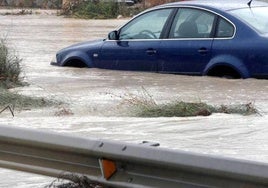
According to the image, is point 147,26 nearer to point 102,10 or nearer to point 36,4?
point 102,10

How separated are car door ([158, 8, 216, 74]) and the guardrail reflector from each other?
705 cm

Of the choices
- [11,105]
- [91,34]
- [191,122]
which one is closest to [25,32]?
[91,34]

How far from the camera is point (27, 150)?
560cm

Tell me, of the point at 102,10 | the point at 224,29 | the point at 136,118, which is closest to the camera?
the point at 136,118

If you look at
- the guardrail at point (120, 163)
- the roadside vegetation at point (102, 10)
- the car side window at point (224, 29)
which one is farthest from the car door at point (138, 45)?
the roadside vegetation at point (102, 10)

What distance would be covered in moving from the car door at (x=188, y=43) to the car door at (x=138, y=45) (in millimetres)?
184

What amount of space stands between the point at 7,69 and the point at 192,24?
2.91m

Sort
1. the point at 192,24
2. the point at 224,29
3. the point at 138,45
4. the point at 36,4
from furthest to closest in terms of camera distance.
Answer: the point at 36,4 < the point at 138,45 < the point at 192,24 < the point at 224,29

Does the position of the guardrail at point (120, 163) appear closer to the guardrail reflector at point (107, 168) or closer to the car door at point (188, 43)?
the guardrail reflector at point (107, 168)

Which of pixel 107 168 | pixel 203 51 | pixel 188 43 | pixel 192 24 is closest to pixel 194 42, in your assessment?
pixel 188 43

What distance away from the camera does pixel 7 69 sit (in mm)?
12750

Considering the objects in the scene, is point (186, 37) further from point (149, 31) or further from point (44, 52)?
point (44, 52)

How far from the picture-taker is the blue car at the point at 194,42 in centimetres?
1182

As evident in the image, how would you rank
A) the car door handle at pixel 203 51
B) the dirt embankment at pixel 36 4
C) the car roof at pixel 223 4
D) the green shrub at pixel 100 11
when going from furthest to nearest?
the dirt embankment at pixel 36 4, the green shrub at pixel 100 11, the car roof at pixel 223 4, the car door handle at pixel 203 51
